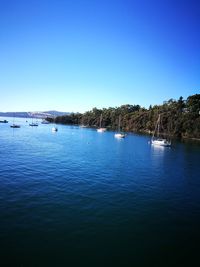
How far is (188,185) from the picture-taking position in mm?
43281

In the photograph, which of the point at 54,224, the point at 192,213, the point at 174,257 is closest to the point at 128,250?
the point at 174,257

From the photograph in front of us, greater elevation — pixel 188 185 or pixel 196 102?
pixel 196 102

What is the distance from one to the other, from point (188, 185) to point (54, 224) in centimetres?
2801

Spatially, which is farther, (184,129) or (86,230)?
(184,129)

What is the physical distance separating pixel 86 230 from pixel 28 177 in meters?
20.4

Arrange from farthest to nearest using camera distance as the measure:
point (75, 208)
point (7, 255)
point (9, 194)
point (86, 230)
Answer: point (9, 194)
point (75, 208)
point (86, 230)
point (7, 255)

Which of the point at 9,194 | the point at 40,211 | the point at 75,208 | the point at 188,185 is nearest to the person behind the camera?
the point at 40,211

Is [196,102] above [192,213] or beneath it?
above

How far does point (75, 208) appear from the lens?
27984 millimetres

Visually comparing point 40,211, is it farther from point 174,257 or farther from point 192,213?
point 192,213

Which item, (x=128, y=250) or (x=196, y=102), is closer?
(x=128, y=250)

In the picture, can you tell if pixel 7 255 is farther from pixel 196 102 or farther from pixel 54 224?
pixel 196 102

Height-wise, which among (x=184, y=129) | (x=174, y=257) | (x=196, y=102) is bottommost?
(x=174, y=257)

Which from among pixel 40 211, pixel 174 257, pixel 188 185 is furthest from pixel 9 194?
pixel 188 185
